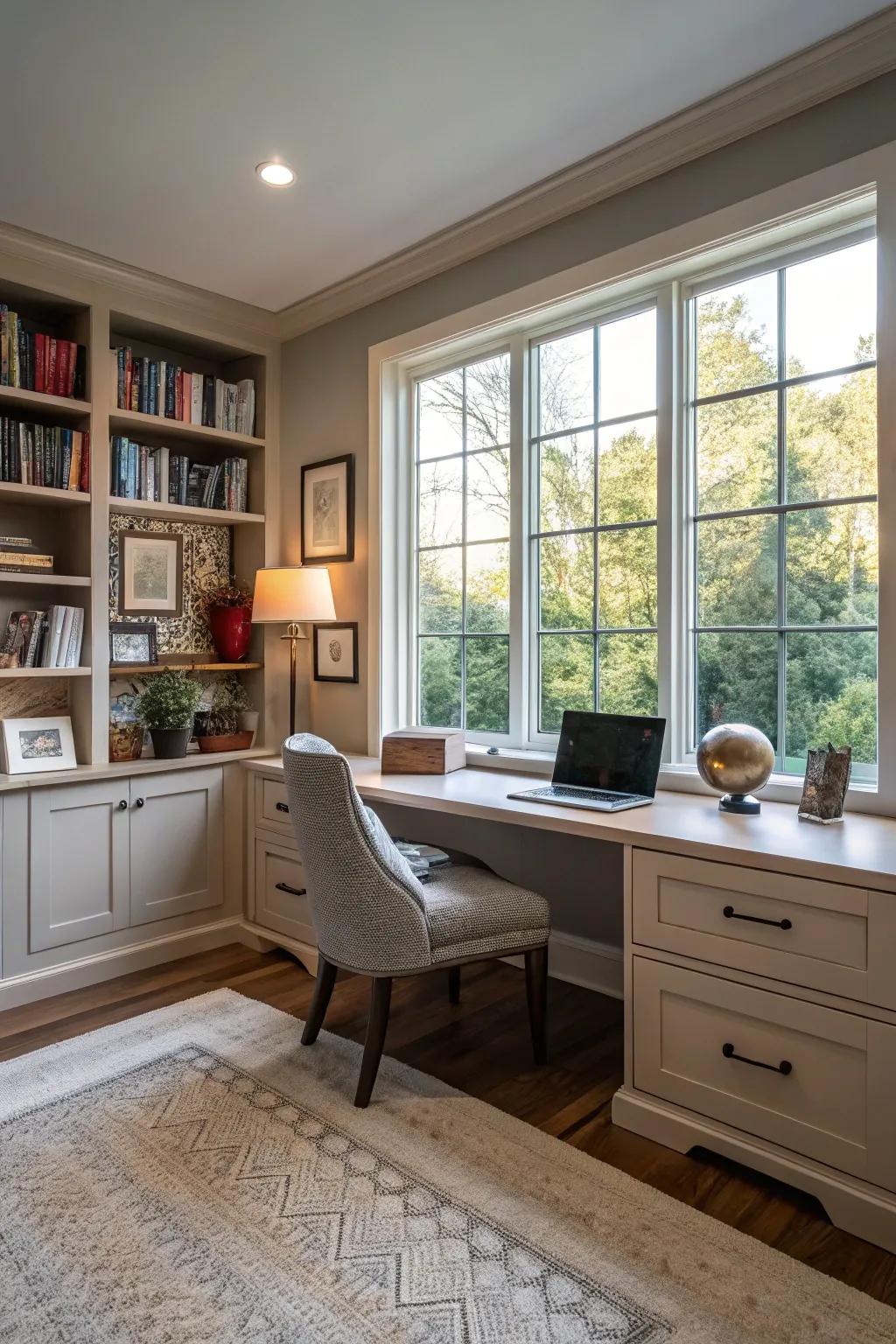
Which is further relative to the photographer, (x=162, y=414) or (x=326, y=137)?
(x=162, y=414)

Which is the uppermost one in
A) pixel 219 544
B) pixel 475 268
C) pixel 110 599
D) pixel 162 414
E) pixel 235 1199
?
pixel 475 268

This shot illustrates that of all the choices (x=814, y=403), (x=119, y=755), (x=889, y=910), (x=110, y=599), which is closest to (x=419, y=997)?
(x=119, y=755)

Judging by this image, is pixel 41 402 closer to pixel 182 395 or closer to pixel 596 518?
pixel 182 395

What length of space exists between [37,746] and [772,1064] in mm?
2601

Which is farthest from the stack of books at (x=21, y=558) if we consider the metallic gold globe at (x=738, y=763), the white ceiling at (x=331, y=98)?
the metallic gold globe at (x=738, y=763)

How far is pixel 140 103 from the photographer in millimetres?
2248

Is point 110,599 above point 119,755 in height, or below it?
above

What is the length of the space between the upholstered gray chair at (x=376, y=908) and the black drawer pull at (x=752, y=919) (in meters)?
0.60

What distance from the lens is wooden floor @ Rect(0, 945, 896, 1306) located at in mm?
1685

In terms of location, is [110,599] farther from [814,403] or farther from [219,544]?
[814,403]

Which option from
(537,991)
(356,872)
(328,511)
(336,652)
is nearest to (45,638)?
(336,652)

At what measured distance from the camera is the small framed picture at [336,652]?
3543 millimetres

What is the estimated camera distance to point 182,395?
139 inches

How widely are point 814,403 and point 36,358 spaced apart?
8.83ft
